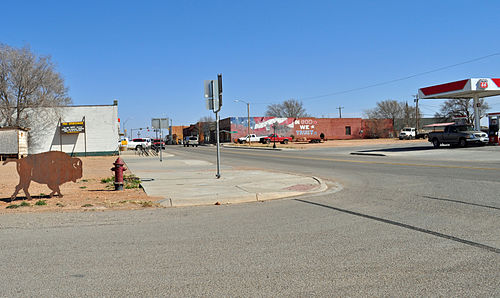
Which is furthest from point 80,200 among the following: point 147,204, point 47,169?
point 147,204

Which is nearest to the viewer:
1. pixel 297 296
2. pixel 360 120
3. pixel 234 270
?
pixel 297 296

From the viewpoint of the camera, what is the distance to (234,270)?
4.29 meters

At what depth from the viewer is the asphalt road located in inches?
151

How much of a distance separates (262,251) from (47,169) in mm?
6483

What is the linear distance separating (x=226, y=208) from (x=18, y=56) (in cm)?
4042

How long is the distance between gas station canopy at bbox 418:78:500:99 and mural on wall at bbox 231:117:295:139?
51.0 meters

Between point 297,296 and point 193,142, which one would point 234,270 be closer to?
point 297,296

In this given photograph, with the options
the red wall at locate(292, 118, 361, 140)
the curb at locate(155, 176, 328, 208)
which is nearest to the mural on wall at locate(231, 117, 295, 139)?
the red wall at locate(292, 118, 361, 140)

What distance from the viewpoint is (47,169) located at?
9.02 m

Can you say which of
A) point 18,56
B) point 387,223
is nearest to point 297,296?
point 387,223

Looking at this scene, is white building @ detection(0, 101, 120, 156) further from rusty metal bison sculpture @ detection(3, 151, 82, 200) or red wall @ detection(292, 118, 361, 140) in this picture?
red wall @ detection(292, 118, 361, 140)

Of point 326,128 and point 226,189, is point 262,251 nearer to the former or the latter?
point 226,189

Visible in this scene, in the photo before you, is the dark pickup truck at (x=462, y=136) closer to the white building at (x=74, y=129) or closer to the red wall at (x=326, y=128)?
the white building at (x=74, y=129)

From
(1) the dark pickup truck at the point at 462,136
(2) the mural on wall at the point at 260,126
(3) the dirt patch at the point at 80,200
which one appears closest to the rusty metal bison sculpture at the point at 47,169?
(3) the dirt patch at the point at 80,200
